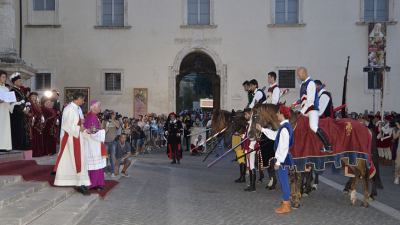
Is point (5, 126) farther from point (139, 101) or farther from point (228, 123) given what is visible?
point (139, 101)

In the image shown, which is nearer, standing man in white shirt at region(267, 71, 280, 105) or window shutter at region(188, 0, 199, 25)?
standing man in white shirt at region(267, 71, 280, 105)

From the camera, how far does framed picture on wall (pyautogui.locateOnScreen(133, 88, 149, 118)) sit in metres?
31.5

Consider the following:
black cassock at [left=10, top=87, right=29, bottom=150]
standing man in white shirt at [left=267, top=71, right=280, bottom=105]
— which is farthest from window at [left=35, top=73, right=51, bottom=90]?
standing man in white shirt at [left=267, top=71, right=280, bottom=105]

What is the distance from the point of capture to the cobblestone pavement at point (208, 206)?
359 inches

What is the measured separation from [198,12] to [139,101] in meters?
6.15

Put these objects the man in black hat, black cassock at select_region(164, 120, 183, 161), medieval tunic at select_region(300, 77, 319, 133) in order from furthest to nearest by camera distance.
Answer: black cassock at select_region(164, 120, 183, 161), the man in black hat, medieval tunic at select_region(300, 77, 319, 133)

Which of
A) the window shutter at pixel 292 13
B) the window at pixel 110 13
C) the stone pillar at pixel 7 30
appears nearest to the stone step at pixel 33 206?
the stone pillar at pixel 7 30

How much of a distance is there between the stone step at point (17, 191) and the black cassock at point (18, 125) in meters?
3.08

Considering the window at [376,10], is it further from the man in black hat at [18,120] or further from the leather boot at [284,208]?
Answer: the leather boot at [284,208]

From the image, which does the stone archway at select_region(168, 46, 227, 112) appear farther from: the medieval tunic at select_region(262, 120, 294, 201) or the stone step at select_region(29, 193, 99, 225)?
the medieval tunic at select_region(262, 120, 294, 201)

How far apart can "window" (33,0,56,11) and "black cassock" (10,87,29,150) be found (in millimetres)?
19281

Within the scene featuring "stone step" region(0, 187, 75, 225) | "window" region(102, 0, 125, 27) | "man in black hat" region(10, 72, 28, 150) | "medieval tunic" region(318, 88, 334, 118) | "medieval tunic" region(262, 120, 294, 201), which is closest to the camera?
"stone step" region(0, 187, 75, 225)

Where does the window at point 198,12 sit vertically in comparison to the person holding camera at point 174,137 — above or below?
above

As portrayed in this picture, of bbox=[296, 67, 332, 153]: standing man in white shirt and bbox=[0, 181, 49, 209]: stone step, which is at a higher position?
bbox=[296, 67, 332, 153]: standing man in white shirt
